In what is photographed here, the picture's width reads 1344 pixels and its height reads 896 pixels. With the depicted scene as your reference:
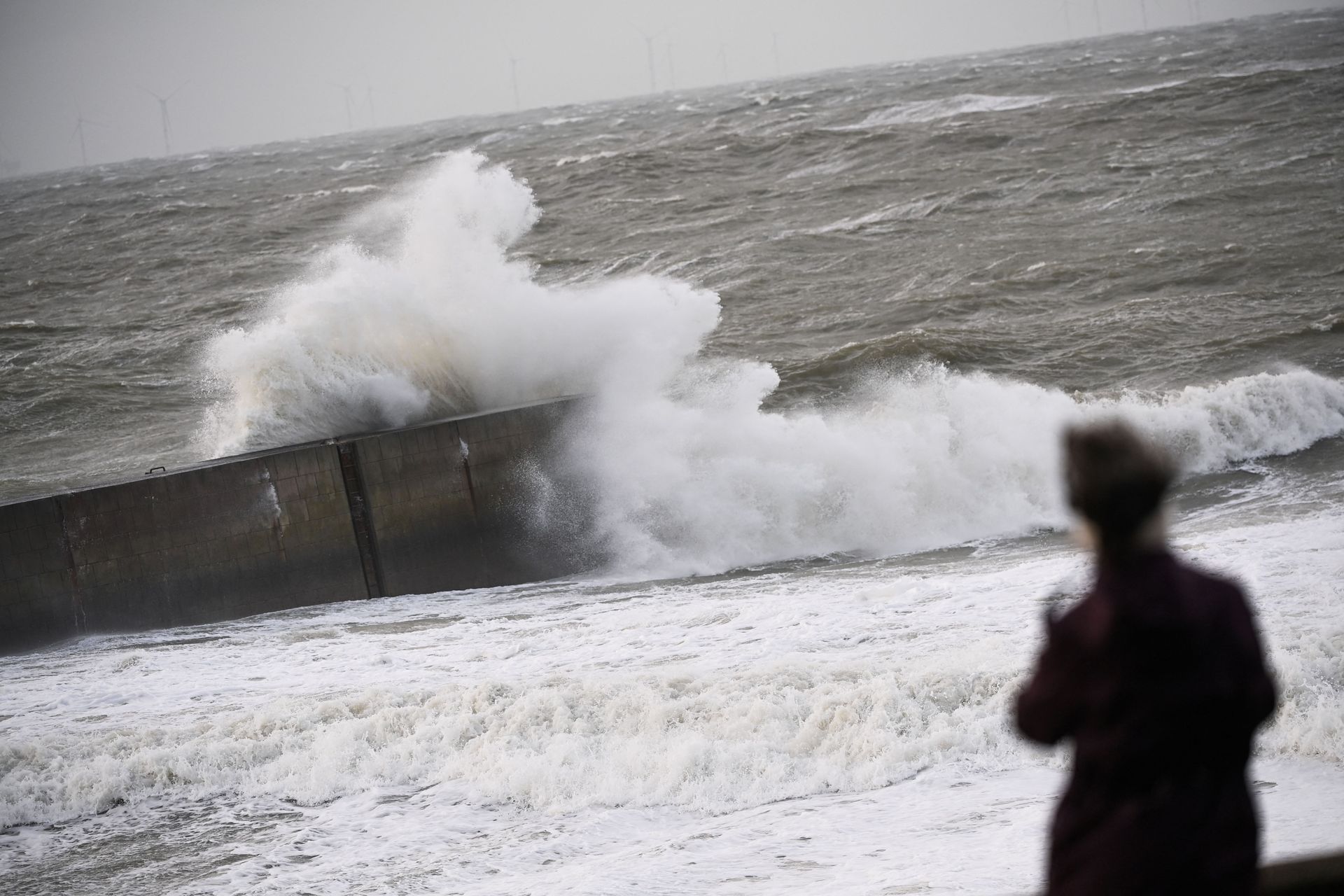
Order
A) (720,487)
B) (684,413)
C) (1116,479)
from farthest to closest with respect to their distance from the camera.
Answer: (684,413) < (720,487) < (1116,479)

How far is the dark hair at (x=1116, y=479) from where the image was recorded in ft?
5.66

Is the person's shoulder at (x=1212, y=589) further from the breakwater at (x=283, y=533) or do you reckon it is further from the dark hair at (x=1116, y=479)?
the breakwater at (x=283, y=533)

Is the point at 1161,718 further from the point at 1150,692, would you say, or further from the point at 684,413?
the point at 684,413

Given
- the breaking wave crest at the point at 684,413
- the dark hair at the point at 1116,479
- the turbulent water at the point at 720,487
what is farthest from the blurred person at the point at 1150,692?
the breaking wave crest at the point at 684,413

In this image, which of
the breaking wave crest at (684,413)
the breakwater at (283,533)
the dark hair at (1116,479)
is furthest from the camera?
the breaking wave crest at (684,413)

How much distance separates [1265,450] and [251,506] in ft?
36.0

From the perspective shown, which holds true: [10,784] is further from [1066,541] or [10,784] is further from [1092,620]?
[1066,541]

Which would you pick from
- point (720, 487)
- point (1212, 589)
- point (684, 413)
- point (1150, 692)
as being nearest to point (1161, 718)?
point (1150, 692)

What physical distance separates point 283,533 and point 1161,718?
35.2 ft

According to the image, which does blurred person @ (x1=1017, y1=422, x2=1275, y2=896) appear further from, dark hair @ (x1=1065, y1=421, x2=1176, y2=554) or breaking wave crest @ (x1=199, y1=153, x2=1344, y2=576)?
breaking wave crest @ (x1=199, y1=153, x2=1344, y2=576)

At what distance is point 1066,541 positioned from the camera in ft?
37.0

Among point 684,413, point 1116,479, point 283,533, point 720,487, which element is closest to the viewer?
point 1116,479

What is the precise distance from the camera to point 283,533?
37.6 feet

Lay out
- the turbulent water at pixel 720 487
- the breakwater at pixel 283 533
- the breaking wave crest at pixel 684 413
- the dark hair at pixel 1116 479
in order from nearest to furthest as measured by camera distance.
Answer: the dark hair at pixel 1116 479 → the turbulent water at pixel 720 487 → the breakwater at pixel 283 533 → the breaking wave crest at pixel 684 413
